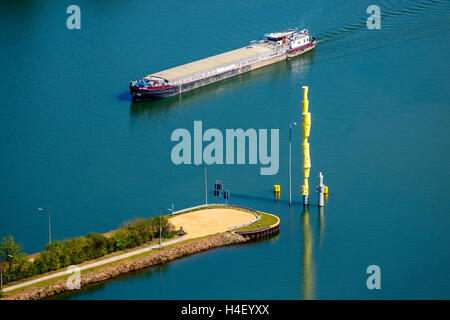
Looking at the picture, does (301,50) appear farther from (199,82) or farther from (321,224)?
(321,224)

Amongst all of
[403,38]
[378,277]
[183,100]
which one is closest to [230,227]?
[378,277]

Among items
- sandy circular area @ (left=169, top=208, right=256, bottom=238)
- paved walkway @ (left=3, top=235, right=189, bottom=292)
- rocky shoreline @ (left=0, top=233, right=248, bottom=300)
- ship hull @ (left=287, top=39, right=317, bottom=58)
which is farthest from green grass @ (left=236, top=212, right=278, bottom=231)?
ship hull @ (left=287, top=39, right=317, bottom=58)

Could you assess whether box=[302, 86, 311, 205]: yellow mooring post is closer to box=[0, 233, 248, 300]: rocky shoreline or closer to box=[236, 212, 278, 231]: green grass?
box=[236, 212, 278, 231]: green grass

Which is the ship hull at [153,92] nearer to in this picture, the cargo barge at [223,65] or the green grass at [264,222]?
the cargo barge at [223,65]

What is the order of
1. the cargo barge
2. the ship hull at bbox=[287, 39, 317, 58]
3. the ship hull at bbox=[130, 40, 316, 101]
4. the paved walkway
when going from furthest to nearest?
the ship hull at bbox=[287, 39, 317, 58]
the cargo barge
the ship hull at bbox=[130, 40, 316, 101]
the paved walkway

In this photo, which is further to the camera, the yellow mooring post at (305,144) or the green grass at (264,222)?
the yellow mooring post at (305,144)

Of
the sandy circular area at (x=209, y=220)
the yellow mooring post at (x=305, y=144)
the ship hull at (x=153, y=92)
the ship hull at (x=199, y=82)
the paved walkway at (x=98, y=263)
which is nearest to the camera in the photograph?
the paved walkway at (x=98, y=263)

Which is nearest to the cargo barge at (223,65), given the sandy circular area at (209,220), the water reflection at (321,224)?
the sandy circular area at (209,220)
